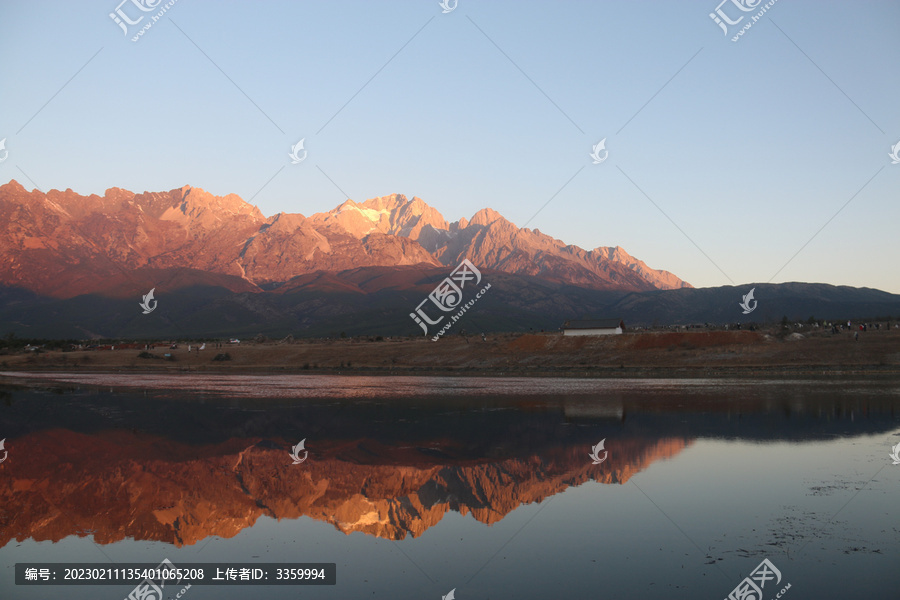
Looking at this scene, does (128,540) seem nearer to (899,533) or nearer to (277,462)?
(277,462)

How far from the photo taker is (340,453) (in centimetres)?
2753

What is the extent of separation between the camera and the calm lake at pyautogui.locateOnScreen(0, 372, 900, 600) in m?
13.6

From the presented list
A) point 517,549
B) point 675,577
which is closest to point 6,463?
point 517,549

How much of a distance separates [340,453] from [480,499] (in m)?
9.40

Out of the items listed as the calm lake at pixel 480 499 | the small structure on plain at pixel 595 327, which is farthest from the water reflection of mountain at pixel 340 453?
the small structure on plain at pixel 595 327

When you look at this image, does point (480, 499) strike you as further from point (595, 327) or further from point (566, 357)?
point (595, 327)

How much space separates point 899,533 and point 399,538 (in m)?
12.4

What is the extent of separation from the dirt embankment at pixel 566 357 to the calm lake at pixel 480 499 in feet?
99.6

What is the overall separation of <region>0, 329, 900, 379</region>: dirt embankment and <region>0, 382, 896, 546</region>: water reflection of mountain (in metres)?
25.6

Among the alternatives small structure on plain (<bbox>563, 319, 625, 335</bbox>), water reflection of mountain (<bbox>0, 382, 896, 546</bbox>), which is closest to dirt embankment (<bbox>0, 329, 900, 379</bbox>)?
small structure on plain (<bbox>563, 319, 625, 335</bbox>)

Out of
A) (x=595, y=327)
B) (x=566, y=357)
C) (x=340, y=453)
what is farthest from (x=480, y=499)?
(x=595, y=327)

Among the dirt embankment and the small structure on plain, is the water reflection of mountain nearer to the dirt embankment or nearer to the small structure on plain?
the dirt embankment

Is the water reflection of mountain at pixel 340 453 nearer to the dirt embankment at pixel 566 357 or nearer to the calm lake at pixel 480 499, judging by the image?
the calm lake at pixel 480 499

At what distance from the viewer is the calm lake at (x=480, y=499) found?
13.6m
